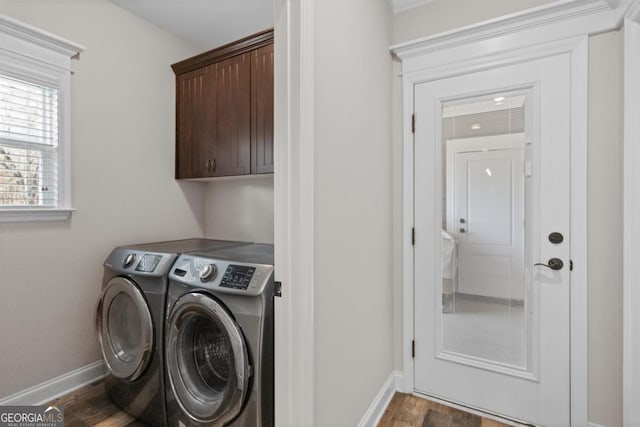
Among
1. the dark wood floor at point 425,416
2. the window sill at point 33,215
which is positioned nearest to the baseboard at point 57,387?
the window sill at point 33,215

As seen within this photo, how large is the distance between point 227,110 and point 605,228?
236 cm

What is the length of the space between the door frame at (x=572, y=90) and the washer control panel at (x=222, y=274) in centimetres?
111

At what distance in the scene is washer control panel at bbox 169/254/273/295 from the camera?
1.35 meters

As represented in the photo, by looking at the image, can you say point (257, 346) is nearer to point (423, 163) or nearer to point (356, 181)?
point (356, 181)

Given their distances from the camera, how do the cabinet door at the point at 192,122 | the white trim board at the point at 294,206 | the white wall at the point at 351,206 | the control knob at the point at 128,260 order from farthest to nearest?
the cabinet door at the point at 192,122 < the control knob at the point at 128,260 < the white wall at the point at 351,206 < the white trim board at the point at 294,206

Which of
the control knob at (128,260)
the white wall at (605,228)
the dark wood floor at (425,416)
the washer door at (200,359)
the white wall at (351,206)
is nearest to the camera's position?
the white wall at (351,206)

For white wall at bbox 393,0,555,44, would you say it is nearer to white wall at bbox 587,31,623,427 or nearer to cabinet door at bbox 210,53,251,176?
white wall at bbox 587,31,623,427

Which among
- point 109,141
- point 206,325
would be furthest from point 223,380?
point 109,141

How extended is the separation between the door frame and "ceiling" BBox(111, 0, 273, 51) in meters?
1.09

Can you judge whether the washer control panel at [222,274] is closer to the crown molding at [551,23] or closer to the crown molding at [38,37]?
the crown molding at [38,37]

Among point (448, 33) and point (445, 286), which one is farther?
point (445, 286)

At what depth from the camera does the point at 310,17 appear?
118 centimetres

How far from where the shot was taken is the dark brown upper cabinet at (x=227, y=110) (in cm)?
211

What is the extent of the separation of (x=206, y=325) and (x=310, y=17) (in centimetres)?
146
